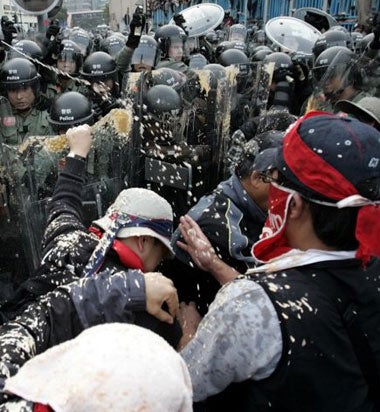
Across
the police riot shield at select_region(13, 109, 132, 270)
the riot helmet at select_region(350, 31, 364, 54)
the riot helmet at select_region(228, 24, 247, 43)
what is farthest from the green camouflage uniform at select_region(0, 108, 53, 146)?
the riot helmet at select_region(228, 24, 247, 43)

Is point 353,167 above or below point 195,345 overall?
above

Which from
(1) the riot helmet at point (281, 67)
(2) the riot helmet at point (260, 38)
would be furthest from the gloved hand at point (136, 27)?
(2) the riot helmet at point (260, 38)

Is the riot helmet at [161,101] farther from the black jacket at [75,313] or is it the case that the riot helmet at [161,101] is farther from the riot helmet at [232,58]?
the riot helmet at [232,58]

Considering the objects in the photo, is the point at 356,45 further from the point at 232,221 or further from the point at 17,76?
the point at 232,221

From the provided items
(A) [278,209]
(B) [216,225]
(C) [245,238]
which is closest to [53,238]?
(B) [216,225]

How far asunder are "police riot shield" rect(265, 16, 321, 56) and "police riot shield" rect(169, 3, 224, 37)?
2.06 metres

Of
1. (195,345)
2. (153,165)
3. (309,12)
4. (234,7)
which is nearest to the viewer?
(195,345)

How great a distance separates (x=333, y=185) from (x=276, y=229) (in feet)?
0.86

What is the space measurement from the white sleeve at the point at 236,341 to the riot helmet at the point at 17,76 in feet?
13.9

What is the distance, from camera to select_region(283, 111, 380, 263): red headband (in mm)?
1164

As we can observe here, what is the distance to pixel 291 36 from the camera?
9242 mm

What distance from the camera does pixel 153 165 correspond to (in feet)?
10.7

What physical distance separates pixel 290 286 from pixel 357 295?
7.5 inches

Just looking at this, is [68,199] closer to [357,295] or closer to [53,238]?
[53,238]
